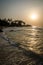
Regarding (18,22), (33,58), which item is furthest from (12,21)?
(33,58)

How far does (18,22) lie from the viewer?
1256 inches

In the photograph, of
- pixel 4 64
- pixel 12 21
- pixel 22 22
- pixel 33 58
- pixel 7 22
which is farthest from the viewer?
pixel 22 22

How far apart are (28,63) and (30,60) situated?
8.7 inches

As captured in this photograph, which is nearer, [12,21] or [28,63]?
[28,63]

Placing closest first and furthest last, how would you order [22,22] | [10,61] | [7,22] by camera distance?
1. [10,61]
2. [7,22]
3. [22,22]

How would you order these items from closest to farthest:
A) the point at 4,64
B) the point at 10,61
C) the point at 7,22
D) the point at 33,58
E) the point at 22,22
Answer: the point at 4,64 → the point at 10,61 → the point at 33,58 → the point at 7,22 → the point at 22,22

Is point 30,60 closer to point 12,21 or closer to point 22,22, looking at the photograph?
point 12,21

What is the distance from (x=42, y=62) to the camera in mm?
3160

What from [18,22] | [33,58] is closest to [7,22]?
[18,22]

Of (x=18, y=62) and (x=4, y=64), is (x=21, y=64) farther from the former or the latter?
(x=4, y=64)

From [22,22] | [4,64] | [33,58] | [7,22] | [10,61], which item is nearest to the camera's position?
[4,64]

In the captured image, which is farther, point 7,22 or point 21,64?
point 7,22

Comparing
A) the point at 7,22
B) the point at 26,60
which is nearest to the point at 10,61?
the point at 26,60

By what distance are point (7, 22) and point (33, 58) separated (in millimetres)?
25546
